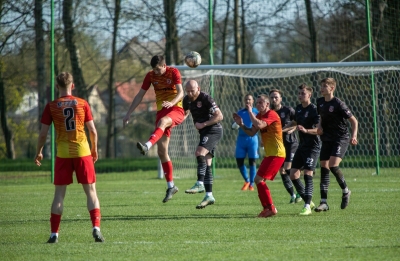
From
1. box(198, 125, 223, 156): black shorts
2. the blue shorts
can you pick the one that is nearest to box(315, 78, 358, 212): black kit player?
box(198, 125, 223, 156): black shorts

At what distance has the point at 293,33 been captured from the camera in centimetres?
2114

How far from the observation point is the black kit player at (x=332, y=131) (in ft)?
34.0

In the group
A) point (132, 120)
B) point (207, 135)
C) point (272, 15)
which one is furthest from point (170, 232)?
point (132, 120)

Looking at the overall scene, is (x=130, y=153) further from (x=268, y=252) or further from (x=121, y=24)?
(x=268, y=252)

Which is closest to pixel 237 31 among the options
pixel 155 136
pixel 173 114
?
pixel 173 114

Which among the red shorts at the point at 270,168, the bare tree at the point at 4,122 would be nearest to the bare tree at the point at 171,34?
the bare tree at the point at 4,122

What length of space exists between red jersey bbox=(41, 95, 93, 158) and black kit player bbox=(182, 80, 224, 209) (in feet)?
12.8

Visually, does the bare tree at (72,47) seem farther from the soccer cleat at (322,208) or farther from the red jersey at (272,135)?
the soccer cleat at (322,208)

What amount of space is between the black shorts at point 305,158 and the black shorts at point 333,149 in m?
0.12

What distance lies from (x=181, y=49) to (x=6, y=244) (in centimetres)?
1699

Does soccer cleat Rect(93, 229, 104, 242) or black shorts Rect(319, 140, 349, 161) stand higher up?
black shorts Rect(319, 140, 349, 161)

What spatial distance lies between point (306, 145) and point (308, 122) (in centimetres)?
49

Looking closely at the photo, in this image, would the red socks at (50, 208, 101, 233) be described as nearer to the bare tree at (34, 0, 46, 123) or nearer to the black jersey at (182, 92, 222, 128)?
the black jersey at (182, 92, 222, 128)

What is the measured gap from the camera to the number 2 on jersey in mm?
7195
